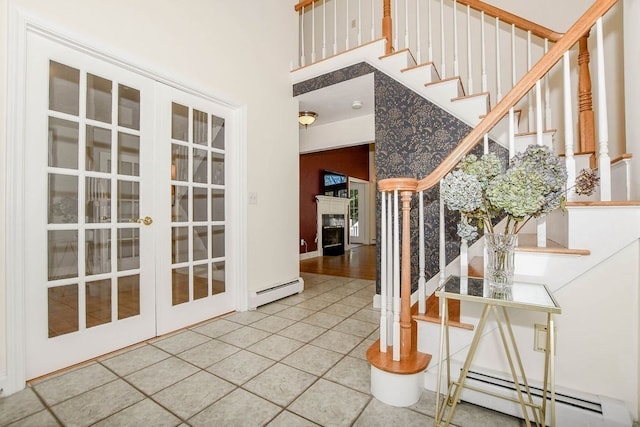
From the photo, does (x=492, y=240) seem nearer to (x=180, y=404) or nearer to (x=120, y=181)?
(x=180, y=404)

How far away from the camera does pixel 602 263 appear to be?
1282 mm

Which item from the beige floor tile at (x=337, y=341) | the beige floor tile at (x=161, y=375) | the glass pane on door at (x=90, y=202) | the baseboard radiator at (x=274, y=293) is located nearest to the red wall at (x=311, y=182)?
the baseboard radiator at (x=274, y=293)

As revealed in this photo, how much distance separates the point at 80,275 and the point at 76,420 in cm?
86

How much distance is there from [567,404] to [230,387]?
1607mm

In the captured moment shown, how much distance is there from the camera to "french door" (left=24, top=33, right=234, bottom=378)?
1702 mm

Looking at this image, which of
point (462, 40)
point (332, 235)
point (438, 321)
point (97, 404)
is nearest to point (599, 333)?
point (438, 321)

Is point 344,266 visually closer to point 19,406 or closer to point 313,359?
point 313,359

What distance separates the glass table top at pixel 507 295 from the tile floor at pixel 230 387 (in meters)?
0.63

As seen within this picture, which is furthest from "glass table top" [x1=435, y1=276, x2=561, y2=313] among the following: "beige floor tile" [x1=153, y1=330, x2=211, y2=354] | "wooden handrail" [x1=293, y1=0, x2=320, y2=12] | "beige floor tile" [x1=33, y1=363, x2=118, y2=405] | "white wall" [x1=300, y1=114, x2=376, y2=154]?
"wooden handrail" [x1=293, y1=0, x2=320, y2=12]

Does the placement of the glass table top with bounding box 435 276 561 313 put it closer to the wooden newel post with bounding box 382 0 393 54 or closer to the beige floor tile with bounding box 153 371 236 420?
the beige floor tile with bounding box 153 371 236 420

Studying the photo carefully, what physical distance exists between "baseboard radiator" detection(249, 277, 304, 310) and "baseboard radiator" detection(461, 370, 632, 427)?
6.44 feet

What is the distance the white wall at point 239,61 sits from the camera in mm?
1839

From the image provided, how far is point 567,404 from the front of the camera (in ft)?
4.15

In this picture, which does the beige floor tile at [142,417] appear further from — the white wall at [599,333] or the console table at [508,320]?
the white wall at [599,333]
